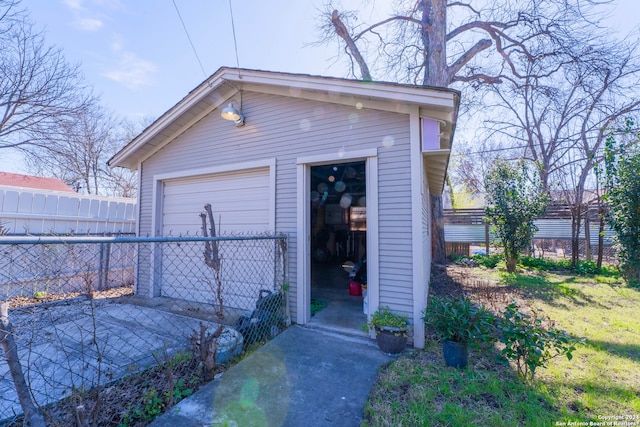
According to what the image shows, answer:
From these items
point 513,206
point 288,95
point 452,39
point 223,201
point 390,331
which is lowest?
point 390,331

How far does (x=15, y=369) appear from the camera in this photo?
1.43 meters

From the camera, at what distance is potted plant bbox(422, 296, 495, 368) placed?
2625 millimetres

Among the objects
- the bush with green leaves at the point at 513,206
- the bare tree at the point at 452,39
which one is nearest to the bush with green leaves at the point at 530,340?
the bush with green leaves at the point at 513,206

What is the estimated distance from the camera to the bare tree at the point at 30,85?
7027 millimetres

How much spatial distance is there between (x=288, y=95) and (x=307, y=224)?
6.52 ft

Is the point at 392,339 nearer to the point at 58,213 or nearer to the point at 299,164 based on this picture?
the point at 299,164

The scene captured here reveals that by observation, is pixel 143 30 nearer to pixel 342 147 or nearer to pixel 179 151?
pixel 179 151

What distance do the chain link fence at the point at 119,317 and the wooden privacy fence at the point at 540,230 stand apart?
7.89 m

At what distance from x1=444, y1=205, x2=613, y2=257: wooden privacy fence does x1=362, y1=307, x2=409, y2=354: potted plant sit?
23.0 feet

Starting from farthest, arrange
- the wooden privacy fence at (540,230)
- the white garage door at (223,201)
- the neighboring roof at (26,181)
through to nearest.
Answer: the neighboring roof at (26,181) < the wooden privacy fence at (540,230) < the white garage door at (223,201)

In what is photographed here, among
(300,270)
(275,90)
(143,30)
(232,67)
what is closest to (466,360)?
(300,270)

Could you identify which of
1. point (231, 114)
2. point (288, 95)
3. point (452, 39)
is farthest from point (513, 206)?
point (231, 114)

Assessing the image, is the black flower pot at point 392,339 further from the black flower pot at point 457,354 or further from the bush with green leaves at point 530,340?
the bush with green leaves at point 530,340

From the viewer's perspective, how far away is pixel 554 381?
8.26ft
